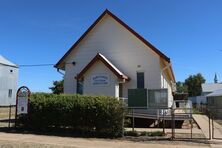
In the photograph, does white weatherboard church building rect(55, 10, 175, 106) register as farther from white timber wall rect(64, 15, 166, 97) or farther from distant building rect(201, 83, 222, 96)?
distant building rect(201, 83, 222, 96)

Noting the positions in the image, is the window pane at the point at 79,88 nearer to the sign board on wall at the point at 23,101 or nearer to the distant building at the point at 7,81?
the sign board on wall at the point at 23,101

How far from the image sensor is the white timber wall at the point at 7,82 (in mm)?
49062

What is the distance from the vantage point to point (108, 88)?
2305 cm

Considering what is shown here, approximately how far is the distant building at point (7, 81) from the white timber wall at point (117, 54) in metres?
26.0

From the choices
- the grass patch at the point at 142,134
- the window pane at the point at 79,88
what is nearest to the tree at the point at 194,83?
the window pane at the point at 79,88

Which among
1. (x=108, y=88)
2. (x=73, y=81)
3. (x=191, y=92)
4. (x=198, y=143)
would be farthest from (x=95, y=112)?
(x=191, y=92)

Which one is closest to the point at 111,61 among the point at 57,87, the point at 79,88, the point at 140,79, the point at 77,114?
the point at 140,79

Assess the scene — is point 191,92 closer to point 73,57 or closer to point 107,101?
point 73,57

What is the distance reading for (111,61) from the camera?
81.8 ft

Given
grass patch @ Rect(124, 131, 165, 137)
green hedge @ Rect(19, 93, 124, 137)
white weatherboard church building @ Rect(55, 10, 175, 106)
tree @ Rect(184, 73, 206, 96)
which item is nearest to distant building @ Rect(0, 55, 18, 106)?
white weatherboard church building @ Rect(55, 10, 175, 106)

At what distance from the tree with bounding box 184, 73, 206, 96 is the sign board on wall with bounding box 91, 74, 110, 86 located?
10647 cm

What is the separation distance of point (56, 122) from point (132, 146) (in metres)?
5.61

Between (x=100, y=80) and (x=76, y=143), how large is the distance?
974 centimetres

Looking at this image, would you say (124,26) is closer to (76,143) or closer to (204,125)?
(204,125)
